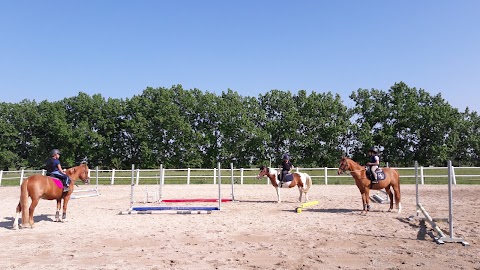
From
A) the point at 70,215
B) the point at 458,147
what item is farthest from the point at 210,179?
the point at 458,147

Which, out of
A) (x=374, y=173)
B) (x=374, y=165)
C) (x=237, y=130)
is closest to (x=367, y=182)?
(x=374, y=173)

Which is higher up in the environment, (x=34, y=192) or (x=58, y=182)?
(x=58, y=182)

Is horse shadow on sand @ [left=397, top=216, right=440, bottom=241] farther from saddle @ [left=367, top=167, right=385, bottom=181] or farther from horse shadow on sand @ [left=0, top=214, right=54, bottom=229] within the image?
horse shadow on sand @ [left=0, top=214, right=54, bottom=229]

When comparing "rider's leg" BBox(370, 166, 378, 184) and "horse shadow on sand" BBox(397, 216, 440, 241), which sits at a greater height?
"rider's leg" BBox(370, 166, 378, 184)

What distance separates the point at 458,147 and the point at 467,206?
3819cm

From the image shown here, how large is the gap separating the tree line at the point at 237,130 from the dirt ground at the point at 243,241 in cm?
3339

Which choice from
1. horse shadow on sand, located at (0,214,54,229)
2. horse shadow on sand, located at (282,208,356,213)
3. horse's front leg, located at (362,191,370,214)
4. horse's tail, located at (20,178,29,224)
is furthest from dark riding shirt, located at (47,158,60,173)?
horse's front leg, located at (362,191,370,214)

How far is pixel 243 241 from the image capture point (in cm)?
764

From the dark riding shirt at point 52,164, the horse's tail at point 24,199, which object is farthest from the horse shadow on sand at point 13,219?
the dark riding shirt at point 52,164

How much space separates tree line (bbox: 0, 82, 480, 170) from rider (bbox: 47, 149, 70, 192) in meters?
34.5

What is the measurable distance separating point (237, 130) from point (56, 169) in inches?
1400

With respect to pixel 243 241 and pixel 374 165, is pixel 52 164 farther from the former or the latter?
pixel 374 165

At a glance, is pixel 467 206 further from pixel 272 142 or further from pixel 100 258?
pixel 272 142

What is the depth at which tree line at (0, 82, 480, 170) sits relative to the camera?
4469cm
